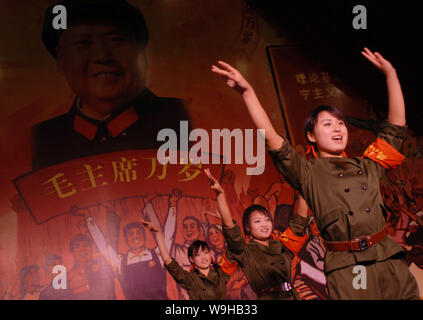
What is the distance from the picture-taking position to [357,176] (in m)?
1.58

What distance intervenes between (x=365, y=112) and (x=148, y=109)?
2331 mm

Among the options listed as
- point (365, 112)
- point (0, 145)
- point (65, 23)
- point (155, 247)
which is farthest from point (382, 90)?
point (0, 145)

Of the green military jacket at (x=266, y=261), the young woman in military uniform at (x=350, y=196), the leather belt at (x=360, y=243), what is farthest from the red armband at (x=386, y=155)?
the green military jacket at (x=266, y=261)

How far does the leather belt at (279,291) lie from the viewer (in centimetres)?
248

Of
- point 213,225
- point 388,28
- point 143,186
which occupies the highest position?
point 388,28

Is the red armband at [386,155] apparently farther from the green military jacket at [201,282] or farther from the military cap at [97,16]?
the military cap at [97,16]

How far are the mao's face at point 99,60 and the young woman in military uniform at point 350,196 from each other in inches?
112

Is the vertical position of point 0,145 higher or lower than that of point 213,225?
higher

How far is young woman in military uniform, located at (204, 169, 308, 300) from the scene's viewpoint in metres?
2.47

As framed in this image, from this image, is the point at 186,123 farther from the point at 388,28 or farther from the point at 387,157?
the point at 387,157

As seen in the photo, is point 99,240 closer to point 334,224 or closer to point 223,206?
point 223,206

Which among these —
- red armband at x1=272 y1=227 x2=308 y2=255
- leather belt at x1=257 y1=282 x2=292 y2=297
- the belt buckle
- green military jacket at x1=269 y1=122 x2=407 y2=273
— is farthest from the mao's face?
the belt buckle

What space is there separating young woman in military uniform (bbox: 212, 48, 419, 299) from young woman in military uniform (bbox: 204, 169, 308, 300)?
826 millimetres

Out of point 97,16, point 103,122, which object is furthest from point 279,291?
point 97,16
